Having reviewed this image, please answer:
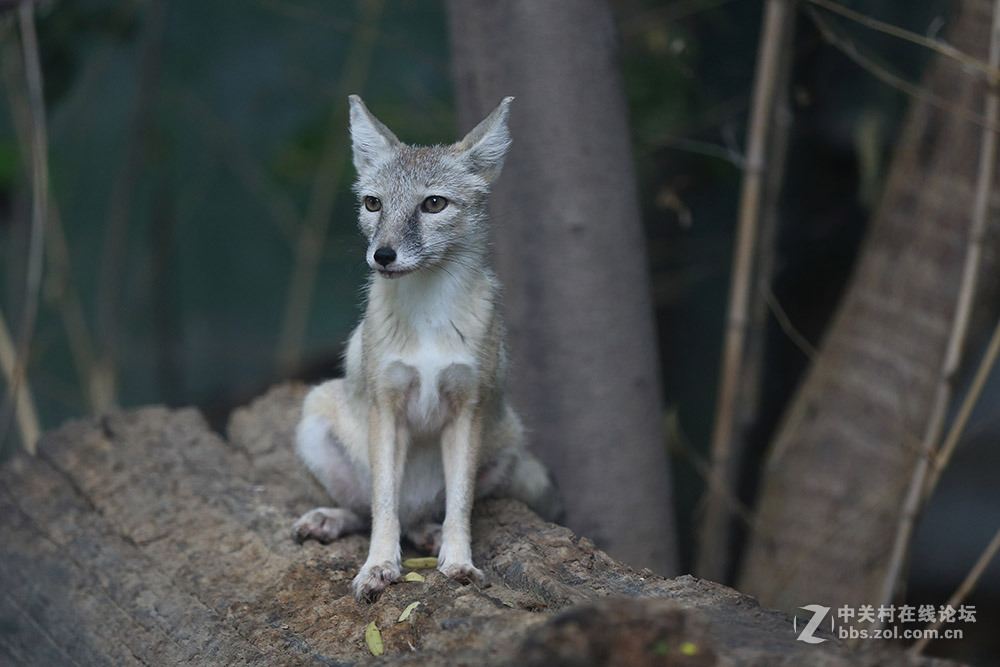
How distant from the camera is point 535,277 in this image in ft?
15.8

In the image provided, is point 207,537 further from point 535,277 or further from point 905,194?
point 905,194

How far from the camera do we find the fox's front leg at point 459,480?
11.3 feet

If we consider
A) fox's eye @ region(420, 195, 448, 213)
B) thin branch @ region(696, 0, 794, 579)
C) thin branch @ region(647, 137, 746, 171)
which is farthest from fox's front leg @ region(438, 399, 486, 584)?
thin branch @ region(647, 137, 746, 171)

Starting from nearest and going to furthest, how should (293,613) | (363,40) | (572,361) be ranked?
(293,613), (572,361), (363,40)

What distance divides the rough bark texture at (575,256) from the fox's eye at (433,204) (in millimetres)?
1343

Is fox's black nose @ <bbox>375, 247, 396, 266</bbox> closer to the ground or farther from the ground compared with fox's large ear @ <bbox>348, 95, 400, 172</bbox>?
closer to the ground

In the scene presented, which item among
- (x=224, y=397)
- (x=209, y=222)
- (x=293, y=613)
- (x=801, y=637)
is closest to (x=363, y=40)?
(x=209, y=222)

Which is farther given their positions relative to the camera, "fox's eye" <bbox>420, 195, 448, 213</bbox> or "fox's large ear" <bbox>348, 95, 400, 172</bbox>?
"fox's large ear" <bbox>348, 95, 400, 172</bbox>

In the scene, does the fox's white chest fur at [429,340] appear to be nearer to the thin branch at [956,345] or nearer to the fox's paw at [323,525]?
the fox's paw at [323,525]

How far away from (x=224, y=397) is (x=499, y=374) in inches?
228

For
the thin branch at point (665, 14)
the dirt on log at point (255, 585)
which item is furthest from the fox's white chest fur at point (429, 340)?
the thin branch at point (665, 14)

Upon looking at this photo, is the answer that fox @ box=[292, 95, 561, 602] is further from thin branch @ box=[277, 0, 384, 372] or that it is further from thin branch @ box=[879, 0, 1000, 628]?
thin branch @ box=[277, 0, 384, 372]

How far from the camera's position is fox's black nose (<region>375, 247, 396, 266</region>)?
316 centimetres

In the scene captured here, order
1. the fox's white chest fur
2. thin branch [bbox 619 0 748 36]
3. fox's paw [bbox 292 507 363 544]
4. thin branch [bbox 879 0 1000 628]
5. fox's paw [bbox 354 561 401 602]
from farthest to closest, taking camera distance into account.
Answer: thin branch [bbox 619 0 748 36]
thin branch [bbox 879 0 1000 628]
fox's paw [bbox 292 507 363 544]
the fox's white chest fur
fox's paw [bbox 354 561 401 602]
